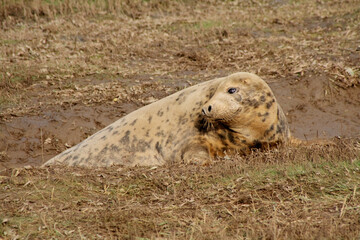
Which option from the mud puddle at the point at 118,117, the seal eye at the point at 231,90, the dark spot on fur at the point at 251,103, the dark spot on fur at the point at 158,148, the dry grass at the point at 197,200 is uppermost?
the seal eye at the point at 231,90

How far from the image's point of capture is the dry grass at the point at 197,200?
347cm

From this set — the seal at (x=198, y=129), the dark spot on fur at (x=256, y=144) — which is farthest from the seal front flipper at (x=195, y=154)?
the dark spot on fur at (x=256, y=144)

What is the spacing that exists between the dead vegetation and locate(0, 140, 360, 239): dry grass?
0.04ft

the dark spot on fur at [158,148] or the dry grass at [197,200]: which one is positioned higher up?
the dry grass at [197,200]

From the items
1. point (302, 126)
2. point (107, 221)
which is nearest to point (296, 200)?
point (107, 221)

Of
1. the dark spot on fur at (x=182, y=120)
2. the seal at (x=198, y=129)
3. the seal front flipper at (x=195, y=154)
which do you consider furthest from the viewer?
the dark spot on fur at (x=182, y=120)

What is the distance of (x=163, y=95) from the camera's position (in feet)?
29.8

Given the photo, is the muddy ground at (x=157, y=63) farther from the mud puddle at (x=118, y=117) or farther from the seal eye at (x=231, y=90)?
the seal eye at (x=231, y=90)

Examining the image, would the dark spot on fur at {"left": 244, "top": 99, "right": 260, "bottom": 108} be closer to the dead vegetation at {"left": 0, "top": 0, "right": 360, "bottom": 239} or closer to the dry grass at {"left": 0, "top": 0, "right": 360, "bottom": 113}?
the dead vegetation at {"left": 0, "top": 0, "right": 360, "bottom": 239}

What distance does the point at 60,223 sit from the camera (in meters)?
3.63

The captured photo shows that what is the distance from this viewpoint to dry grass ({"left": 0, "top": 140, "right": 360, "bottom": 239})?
347cm

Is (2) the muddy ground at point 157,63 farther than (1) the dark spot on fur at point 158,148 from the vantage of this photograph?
Yes

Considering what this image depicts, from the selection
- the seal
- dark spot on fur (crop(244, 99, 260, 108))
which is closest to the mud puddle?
the seal

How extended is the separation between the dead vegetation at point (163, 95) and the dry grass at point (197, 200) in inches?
0.5
